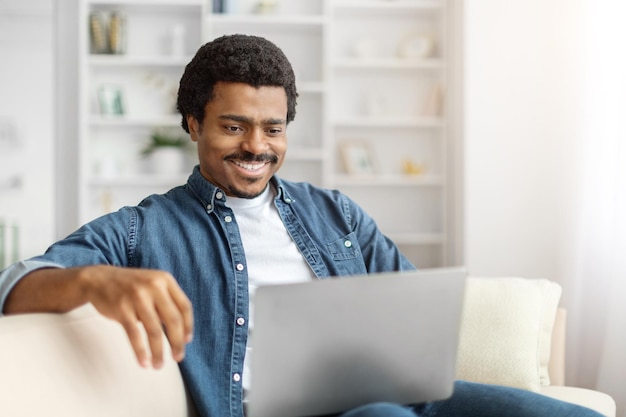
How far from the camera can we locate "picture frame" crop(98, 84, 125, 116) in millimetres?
4223

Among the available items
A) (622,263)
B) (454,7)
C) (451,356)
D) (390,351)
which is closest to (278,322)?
(390,351)

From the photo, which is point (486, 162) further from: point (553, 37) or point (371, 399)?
point (371, 399)

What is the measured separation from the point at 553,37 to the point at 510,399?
2507mm

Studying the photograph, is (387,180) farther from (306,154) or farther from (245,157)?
A: (245,157)

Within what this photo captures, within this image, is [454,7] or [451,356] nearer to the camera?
[451,356]

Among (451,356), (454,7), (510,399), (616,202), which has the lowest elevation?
(510,399)

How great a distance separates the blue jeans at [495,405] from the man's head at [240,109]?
1.86 feet

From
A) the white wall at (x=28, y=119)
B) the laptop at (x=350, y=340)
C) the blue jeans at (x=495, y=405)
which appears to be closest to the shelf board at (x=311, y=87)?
the white wall at (x=28, y=119)

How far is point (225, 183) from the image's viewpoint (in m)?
1.60

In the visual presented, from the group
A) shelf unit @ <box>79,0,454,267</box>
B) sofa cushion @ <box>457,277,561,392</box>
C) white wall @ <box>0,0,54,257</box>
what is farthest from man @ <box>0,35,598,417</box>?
white wall @ <box>0,0,54,257</box>

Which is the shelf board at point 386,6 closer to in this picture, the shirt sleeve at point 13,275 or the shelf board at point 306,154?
the shelf board at point 306,154

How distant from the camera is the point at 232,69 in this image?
5.11ft

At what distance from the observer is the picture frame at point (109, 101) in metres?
4.22

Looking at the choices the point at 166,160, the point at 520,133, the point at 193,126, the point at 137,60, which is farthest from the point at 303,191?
the point at 137,60
